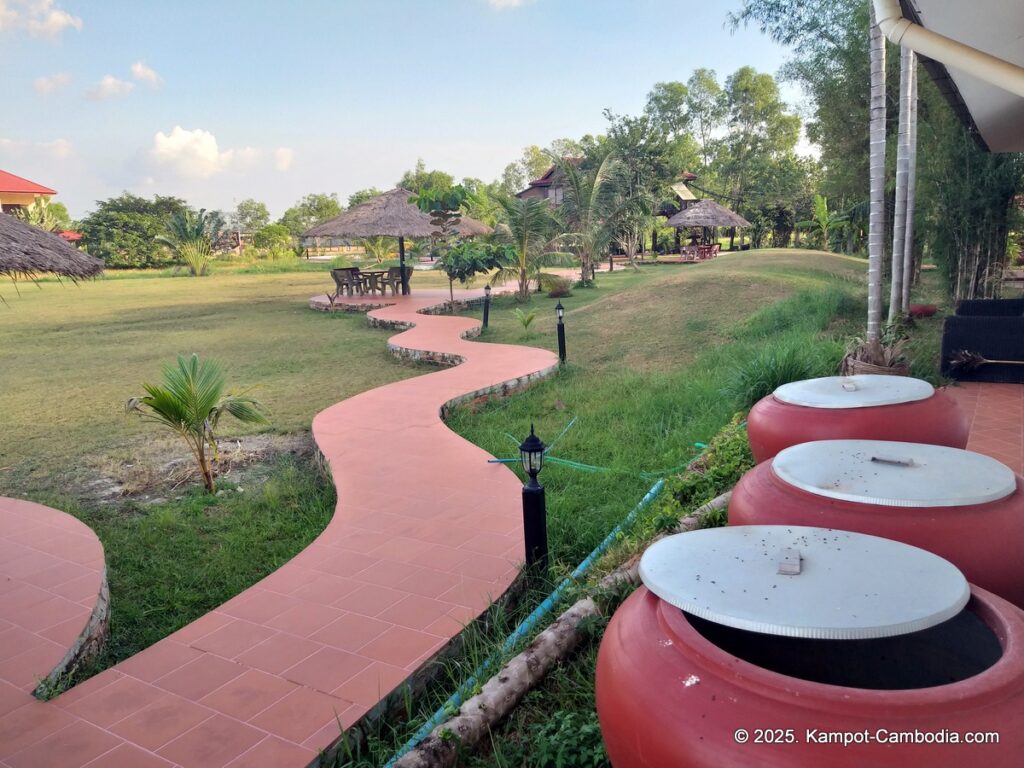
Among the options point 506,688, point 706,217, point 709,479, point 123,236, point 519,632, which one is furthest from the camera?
point 123,236

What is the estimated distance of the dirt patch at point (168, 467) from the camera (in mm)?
5888

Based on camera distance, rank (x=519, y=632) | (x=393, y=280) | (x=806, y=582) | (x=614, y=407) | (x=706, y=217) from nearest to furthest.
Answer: (x=806, y=582) < (x=519, y=632) < (x=614, y=407) < (x=393, y=280) < (x=706, y=217)

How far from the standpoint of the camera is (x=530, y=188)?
45.6m

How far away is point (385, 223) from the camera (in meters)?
19.5

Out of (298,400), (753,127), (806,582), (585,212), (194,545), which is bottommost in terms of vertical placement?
(194,545)

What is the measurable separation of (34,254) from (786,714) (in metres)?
7.20

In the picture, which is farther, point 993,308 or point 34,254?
point 993,308

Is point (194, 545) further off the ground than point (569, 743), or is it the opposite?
point (569, 743)

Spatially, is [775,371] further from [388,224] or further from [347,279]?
Answer: [347,279]

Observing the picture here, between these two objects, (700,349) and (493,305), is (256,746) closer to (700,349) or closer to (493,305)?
(700,349)

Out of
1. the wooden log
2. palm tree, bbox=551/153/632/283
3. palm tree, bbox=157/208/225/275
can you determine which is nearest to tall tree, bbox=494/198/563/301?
palm tree, bbox=551/153/632/283

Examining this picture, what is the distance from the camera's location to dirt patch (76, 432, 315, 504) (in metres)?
5.89

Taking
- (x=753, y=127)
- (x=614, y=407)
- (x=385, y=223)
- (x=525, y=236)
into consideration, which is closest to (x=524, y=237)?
(x=525, y=236)

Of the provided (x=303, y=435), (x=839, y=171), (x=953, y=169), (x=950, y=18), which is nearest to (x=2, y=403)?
(x=303, y=435)
